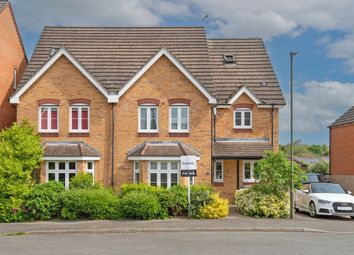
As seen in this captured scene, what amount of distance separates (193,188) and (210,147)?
4.95m

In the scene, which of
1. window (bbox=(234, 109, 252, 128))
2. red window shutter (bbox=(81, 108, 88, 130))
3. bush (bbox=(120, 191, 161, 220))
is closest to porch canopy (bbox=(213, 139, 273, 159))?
window (bbox=(234, 109, 252, 128))

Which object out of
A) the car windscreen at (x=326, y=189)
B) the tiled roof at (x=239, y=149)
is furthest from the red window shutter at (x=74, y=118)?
the car windscreen at (x=326, y=189)

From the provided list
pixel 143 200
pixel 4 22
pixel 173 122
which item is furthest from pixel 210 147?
pixel 4 22

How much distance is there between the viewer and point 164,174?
24.2 meters

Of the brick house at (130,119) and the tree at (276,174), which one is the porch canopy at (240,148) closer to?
the brick house at (130,119)

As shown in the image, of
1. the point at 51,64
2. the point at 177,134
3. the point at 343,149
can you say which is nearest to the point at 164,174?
the point at 177,134

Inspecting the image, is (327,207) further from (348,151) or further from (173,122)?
(348,151)

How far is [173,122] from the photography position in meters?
25.6

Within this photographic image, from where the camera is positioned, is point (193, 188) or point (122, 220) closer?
point (122, 220)

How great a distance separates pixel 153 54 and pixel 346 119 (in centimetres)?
1847

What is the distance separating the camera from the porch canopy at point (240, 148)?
84.8 feet

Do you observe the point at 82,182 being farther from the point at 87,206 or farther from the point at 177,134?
the point at 177,134

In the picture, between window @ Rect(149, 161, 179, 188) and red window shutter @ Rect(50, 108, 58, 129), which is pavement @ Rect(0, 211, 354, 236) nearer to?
window @ Rect(149, 161, 179, 188)

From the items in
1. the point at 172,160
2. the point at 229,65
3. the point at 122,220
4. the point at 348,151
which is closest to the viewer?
the point at 122,220
